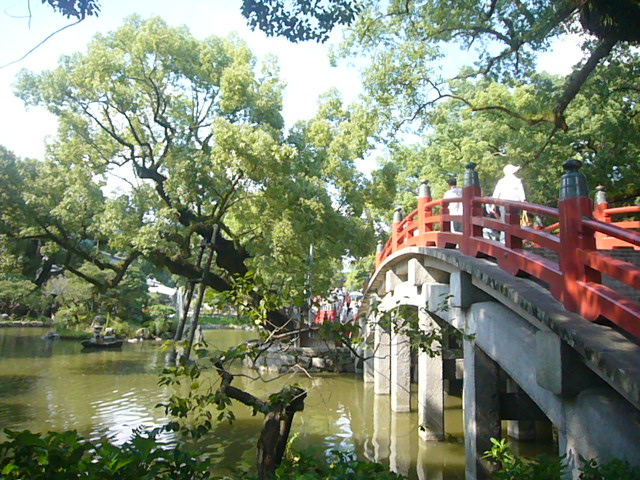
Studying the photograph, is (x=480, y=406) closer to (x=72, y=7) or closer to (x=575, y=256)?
(x=575, y=256)

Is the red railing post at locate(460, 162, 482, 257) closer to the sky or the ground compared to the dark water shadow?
closer to the sky

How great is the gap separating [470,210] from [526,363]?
2.16 metres

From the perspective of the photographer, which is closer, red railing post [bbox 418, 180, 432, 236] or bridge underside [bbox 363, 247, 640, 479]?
bridge underside [bbox 363, 247, 640, 479]

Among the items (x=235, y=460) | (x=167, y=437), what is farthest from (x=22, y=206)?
(x=235, y=460)

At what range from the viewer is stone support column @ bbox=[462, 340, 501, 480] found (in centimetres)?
637

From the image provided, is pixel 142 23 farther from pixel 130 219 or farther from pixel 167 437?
pixel 167 437

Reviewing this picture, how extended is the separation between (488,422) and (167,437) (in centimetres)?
561

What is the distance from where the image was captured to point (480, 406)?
6.50m

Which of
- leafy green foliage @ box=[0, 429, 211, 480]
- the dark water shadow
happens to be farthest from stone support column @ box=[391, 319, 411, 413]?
the dark water shadow

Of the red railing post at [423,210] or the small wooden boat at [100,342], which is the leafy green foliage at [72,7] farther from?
the small wooden boat at [100,342]

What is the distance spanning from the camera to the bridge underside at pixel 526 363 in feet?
11.7

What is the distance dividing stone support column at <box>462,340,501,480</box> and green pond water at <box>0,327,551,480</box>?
1537mm

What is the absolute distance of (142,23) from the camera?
675 inches

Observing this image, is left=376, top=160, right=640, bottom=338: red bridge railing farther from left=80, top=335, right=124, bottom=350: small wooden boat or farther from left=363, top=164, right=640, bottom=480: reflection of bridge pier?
left=80, top=335, right=124, bottom=350: small wooden boat
